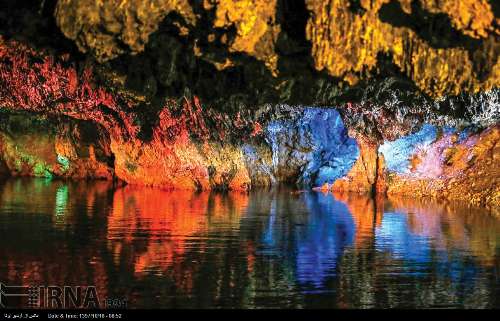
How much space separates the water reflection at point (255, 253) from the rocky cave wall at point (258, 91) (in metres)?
2.78

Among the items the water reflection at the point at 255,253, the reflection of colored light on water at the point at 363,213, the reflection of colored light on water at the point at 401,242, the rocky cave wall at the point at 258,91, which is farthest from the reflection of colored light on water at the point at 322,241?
the rocky cave wall at the point at 258,91

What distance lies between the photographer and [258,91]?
1423cm

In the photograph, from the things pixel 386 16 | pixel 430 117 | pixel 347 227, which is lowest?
pixel 347 227

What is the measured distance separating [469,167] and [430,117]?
2160mm

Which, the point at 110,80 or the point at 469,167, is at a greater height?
the point at 110,80

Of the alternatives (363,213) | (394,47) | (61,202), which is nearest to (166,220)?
(61,202)

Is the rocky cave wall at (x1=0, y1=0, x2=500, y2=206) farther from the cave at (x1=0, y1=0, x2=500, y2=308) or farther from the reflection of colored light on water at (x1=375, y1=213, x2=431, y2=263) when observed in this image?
the reflection of colored light on water at (x1=375, y1=213, x2=431, y2=263)

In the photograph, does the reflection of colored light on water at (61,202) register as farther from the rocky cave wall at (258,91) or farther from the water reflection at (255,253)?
the rocky cave wall at (258,91)

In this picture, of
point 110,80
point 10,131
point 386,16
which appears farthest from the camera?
point 10,131

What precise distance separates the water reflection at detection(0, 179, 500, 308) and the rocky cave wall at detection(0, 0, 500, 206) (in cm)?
278

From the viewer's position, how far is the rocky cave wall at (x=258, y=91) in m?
10.9

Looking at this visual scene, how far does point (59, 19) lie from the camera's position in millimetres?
11109
